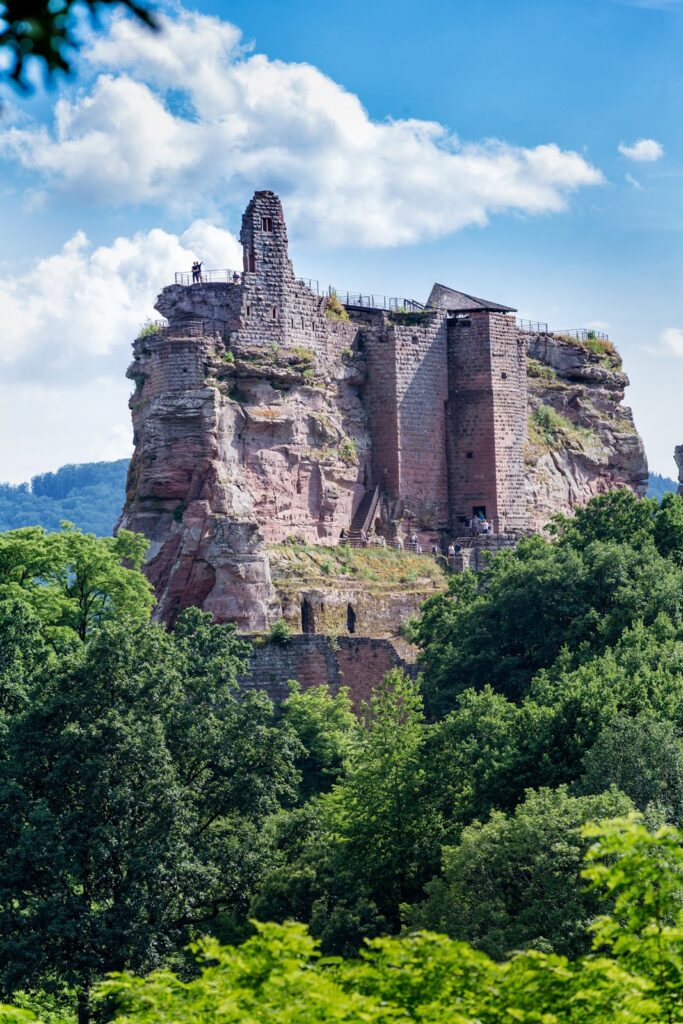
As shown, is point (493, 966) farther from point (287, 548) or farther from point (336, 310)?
point (336, 310)

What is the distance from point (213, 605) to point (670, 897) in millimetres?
36980

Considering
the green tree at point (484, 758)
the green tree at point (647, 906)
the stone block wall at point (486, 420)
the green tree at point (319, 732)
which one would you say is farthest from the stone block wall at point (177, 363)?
the green tree at point (647, 906)

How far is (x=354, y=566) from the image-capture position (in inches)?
2357

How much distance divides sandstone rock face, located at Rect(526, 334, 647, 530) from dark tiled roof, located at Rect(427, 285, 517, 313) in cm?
417

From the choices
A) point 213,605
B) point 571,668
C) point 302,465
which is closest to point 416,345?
point 302,465

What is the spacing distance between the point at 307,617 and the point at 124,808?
2112 cm

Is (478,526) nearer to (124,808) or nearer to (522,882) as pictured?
(124,808)

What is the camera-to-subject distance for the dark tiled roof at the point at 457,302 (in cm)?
6831

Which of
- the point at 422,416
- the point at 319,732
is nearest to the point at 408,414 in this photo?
the point at 422,416

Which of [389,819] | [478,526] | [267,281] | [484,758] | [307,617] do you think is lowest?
[389,819]

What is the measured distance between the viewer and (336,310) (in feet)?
216

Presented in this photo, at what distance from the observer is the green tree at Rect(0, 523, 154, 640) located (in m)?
50.3

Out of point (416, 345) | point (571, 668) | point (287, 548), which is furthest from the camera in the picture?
point (416, 345)

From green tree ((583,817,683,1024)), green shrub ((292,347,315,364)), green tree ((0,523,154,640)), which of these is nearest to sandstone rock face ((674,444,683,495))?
green shrub ((292,347,315,364))
